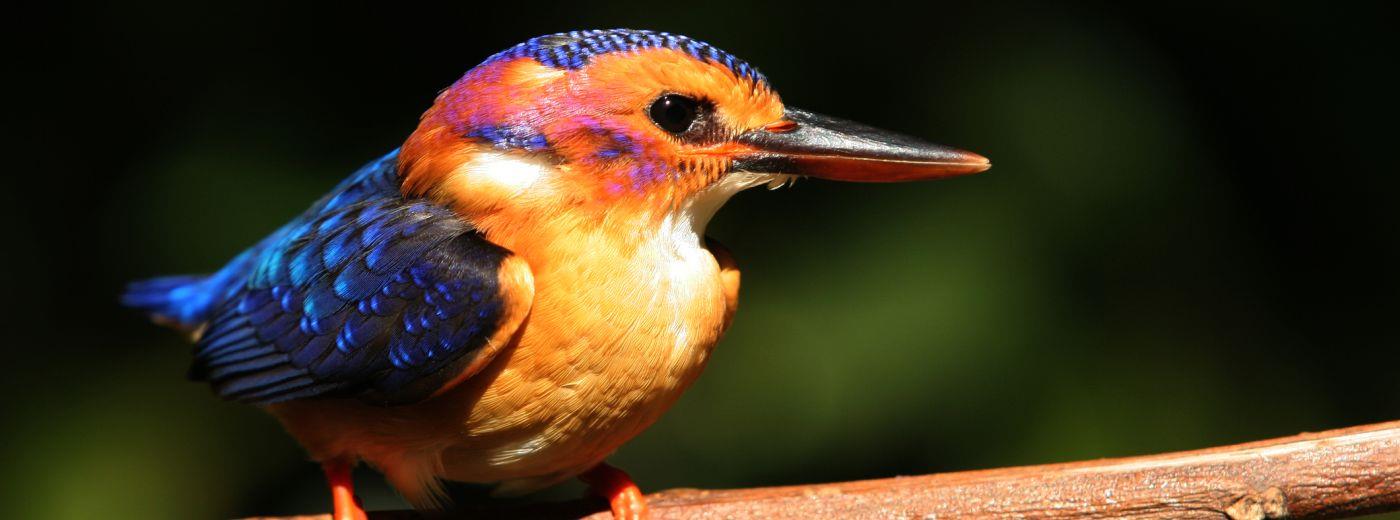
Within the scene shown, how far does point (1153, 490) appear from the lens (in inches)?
78.4

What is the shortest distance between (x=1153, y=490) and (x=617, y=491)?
0.85 m

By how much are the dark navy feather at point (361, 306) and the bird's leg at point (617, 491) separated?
0.44m

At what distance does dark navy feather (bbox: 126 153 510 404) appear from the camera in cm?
196

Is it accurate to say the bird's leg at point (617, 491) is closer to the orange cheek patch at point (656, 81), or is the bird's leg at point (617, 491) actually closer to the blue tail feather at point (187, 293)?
the orange cheek patch at point (656, 81)

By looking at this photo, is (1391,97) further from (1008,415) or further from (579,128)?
(579,128)

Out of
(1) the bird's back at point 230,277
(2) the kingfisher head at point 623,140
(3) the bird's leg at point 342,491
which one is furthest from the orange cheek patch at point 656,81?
(3) the bird's leg at point 342,491

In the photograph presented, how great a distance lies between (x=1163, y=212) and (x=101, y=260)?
8.06ft

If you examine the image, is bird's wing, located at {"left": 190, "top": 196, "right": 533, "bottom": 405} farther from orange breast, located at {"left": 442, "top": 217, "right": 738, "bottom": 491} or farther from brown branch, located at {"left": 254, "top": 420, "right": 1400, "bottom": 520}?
brown branch, located at {"left": 254, "top": 420, "right": 1400, "bottom": 520}

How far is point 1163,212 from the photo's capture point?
10.3 ft

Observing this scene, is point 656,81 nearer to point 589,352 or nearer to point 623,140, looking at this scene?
point 623,140

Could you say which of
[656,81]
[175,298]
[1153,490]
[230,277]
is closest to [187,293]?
[175,298]

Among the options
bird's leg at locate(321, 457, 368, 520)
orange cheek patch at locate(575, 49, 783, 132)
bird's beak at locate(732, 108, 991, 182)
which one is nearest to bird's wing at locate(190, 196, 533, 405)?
bird's leg at locate(321, 457, 368, 520)

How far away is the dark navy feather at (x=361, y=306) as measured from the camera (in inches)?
77.1

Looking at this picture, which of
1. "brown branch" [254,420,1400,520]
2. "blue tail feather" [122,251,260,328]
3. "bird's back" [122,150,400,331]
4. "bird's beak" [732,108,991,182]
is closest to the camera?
"brown branch" [254,420,1400,520]
